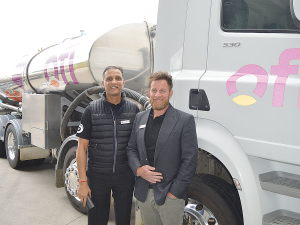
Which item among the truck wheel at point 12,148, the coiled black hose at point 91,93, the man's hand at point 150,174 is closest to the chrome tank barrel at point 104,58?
the coiled black hose at point 91,93

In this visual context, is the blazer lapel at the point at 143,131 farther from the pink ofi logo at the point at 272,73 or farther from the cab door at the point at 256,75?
the pink ofi logo at the point at 272,73

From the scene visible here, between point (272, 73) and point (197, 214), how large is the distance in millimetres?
1140

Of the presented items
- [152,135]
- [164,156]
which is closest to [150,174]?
[164,156]

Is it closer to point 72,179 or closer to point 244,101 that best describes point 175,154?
point 244,101

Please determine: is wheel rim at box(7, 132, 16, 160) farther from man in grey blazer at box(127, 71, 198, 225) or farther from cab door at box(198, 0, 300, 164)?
cab door at box(198, 0, 300, 164)

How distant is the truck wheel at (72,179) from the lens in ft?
11.6

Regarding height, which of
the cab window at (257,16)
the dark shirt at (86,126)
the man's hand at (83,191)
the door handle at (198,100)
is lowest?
the man's hand at (83,191)

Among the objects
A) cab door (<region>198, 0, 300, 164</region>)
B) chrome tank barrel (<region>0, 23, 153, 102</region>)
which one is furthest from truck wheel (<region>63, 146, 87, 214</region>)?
cab door (<region>198, 0, 300, 164</region>)

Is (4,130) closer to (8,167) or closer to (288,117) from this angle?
(8,167)

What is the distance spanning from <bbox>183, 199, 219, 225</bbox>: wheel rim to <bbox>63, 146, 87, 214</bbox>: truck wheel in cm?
174

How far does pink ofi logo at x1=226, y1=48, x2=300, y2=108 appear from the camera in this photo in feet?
5.62

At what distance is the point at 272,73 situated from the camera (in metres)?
1.78

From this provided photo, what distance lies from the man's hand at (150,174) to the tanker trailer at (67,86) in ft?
4.92

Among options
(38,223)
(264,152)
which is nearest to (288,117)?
(264,152)
